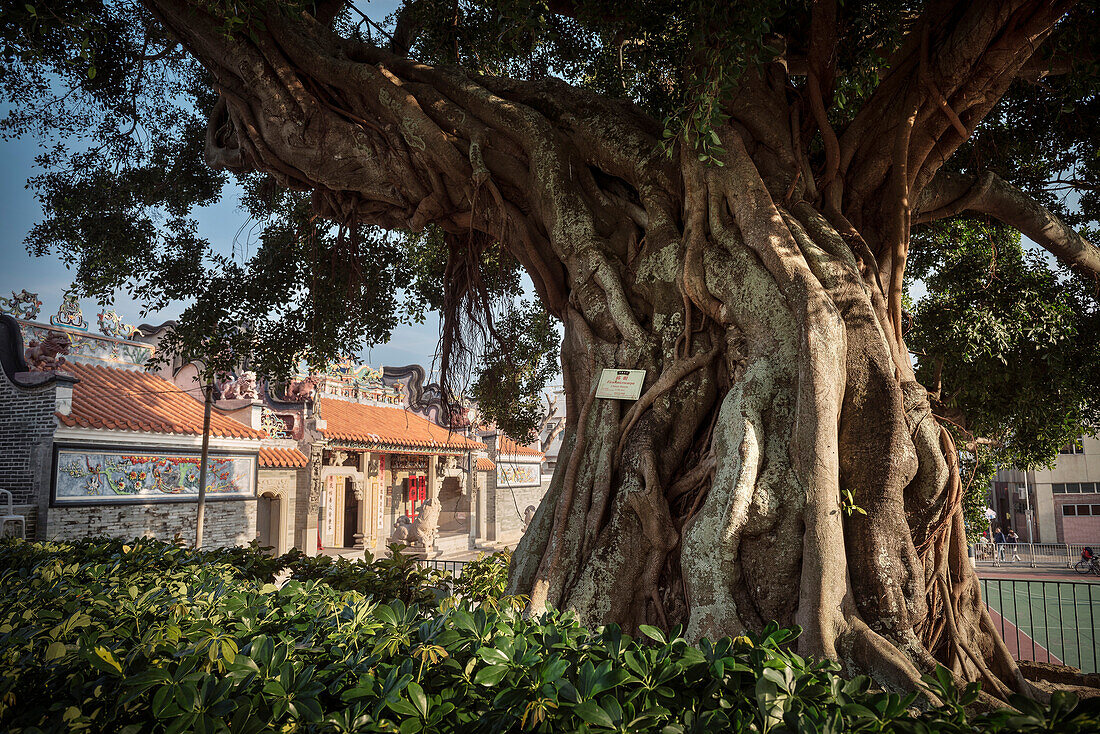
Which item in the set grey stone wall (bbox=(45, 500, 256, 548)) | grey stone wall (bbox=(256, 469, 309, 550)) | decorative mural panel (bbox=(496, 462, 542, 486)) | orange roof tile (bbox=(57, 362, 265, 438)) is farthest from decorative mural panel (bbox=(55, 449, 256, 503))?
decorative mural panel (bbox=(496, 462, 542, 486))

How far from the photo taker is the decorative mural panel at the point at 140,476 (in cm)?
917

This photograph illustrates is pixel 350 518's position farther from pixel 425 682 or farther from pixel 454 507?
pixel 425 682

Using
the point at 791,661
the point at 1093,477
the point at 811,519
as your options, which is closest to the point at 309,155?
the point at 811,519

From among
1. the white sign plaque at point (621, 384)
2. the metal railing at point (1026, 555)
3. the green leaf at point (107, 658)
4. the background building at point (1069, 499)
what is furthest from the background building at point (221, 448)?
the background building at point (1069, 499)

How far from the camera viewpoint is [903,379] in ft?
10.6

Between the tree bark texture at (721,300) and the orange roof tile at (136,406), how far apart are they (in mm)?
7253

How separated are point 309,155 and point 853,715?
457 cm

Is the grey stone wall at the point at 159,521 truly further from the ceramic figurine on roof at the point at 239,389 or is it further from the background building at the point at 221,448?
the ceramic figurine on roof at the point at 239,389

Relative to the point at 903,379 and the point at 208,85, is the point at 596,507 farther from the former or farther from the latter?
the point at 208,85

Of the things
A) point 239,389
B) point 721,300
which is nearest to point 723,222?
point 721,300

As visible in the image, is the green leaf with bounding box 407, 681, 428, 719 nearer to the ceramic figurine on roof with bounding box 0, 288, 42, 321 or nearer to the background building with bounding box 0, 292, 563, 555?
the background building with bounding box 0, 292, 563, 555

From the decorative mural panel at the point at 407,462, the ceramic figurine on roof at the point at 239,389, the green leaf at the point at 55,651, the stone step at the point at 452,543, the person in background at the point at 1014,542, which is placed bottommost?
the person in background at the point at 1014,542

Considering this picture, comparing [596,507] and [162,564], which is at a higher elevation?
[596,507]

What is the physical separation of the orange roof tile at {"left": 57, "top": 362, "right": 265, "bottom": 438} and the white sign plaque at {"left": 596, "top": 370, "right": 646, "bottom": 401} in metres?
9.12
